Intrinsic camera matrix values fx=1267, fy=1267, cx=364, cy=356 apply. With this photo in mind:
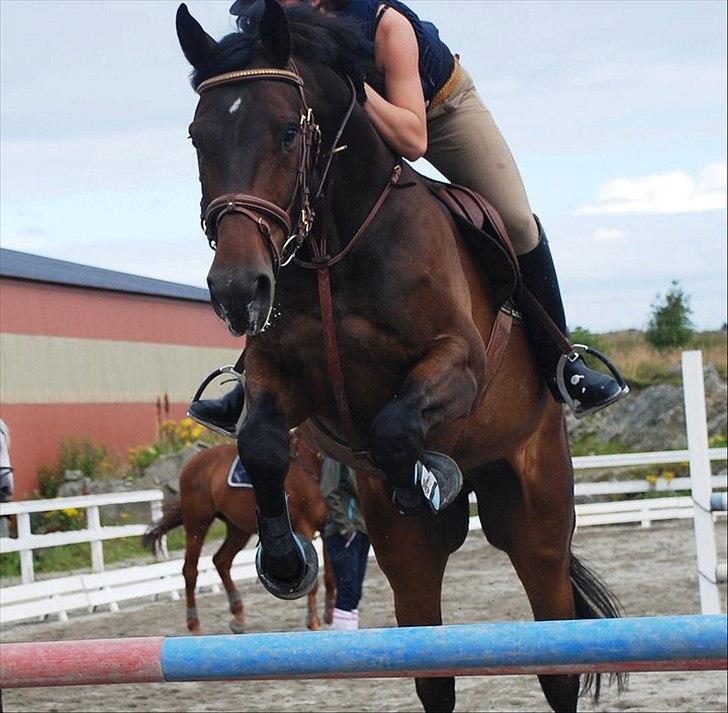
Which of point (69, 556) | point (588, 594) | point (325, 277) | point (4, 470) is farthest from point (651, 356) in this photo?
point (325, 277)

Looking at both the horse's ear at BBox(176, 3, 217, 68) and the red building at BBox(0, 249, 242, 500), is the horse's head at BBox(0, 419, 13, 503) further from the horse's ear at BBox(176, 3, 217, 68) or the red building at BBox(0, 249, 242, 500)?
the horse's ear at BBox(176, 3, 217, 68)

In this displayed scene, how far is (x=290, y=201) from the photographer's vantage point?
3.25 meters

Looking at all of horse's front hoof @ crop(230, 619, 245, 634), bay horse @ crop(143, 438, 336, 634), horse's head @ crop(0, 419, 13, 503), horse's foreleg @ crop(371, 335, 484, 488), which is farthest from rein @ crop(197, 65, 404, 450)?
horse's front hoof @ crop(230, 619, 245, 634)

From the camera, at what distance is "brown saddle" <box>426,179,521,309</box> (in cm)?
404

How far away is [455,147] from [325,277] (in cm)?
104

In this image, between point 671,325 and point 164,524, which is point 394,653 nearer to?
point 164,524

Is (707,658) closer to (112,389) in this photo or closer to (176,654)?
(176,654)

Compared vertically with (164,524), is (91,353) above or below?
above

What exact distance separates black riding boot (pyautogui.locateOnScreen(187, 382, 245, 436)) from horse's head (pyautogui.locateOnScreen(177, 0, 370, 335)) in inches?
36.8

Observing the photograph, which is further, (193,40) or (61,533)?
(61,533)

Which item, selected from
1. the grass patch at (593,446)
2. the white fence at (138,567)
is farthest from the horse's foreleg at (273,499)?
the grass patch at (593,446)

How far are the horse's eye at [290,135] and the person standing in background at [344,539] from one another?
203 inches

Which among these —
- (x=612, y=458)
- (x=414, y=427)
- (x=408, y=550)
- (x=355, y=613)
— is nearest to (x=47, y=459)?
(x=612, y=458)

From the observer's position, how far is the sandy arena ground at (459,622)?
6.80 metres
